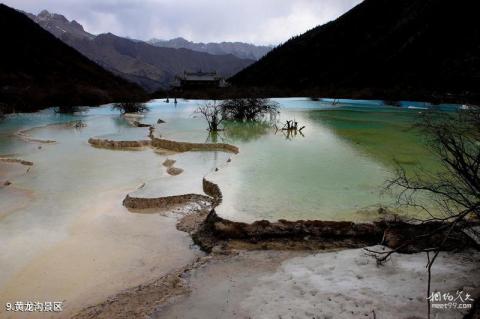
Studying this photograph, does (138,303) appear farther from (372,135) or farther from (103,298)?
(372,135)

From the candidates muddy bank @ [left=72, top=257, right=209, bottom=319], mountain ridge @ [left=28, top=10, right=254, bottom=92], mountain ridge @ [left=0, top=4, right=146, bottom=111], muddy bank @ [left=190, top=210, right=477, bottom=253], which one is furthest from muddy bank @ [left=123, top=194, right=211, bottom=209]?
mountain ridge @ [left=28, top=10, right=254, bottom=92]

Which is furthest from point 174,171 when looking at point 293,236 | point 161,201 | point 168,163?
point 293,236

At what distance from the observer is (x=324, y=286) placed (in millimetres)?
3668

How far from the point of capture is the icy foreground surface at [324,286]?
10.7 feet

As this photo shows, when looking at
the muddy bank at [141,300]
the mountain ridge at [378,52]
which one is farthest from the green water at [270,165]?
the mountain ridge at [378,52]

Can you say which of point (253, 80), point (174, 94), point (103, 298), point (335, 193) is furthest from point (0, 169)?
point (253, 80)

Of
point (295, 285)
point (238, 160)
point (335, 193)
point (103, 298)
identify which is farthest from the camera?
point (238, 160)

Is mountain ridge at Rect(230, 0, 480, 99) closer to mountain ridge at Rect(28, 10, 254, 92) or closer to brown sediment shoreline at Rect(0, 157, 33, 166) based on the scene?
brown sediment shoreline at Rect(0, 157, 33, 166)

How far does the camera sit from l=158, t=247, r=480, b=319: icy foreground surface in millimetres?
3260

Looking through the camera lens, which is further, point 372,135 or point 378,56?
point 378,56

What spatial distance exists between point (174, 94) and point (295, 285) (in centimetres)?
4100

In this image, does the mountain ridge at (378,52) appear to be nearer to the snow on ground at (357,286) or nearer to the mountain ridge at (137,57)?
the snow on ground at (357,286)

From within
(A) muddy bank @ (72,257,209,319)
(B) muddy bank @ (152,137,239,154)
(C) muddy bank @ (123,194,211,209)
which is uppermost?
(B) muddy bank @ (152,137,239,154)

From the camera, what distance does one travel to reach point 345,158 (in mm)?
8992
